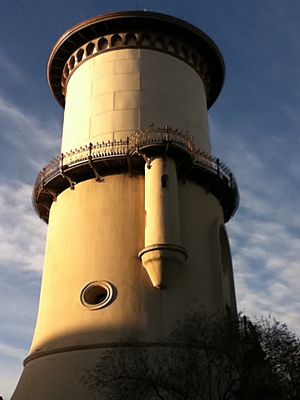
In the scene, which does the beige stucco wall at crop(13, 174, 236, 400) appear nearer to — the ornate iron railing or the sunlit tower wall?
the sunlit tower wall

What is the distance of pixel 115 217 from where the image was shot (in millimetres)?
20547

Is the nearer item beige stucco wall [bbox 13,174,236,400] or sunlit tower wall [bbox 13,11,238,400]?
beige stucco wall [bbox 13,174,236,400]

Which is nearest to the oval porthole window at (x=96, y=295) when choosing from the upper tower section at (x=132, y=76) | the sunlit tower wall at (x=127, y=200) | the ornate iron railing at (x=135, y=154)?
the sunlit tower wall at (x=127, y=200)

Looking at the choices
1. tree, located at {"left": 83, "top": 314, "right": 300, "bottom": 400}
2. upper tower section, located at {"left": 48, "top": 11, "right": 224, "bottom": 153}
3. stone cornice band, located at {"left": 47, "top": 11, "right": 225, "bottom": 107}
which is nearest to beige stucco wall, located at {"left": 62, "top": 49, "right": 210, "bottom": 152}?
upper tower section, located at {"left": 48, "top": 11, "right": 224, "bottom": 153}

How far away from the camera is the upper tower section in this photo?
23.2 metres

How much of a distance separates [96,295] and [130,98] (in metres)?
9.24

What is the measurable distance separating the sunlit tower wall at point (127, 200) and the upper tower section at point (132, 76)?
55mm

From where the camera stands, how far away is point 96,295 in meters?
19.7

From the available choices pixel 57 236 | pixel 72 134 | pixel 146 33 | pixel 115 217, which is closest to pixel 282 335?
pixel 115 217

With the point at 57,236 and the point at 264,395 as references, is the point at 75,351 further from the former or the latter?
the point at 264,395

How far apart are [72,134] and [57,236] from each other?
5.24 metres

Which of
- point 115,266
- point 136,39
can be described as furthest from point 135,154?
point 136,39

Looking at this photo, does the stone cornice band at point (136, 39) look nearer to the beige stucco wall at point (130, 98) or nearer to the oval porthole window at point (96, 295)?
the beige stucco wall at point (130, 98)

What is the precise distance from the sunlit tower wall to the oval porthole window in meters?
0.04
